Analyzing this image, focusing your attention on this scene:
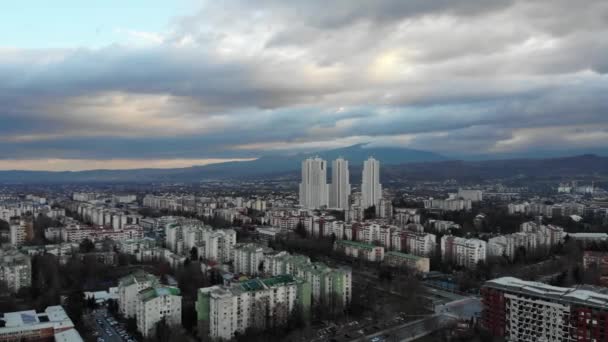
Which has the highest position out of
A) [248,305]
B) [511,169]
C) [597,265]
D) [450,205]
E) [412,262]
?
[511,169]

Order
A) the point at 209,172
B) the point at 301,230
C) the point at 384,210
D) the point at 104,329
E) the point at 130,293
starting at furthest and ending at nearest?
the point at 209,172 < the point at 384,210 < the point at 301,230 < the point at 130,293 < the point at 104,329

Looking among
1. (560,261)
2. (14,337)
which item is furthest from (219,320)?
(560,261)

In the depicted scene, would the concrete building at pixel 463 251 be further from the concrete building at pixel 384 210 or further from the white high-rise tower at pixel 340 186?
the white high-rise tower at pixel 340 186

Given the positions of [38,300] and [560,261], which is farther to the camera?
[560,261]

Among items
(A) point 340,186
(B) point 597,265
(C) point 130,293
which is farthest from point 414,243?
(A) point 340,186

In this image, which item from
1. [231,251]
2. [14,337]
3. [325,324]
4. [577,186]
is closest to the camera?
[14,337]

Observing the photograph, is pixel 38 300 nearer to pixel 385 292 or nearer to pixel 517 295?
pixel 385 292

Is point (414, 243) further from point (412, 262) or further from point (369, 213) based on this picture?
point (369, 213)

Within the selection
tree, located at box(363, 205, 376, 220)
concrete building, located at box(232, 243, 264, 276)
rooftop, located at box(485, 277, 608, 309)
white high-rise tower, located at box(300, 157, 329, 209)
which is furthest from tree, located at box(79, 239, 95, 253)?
white high-rise tower, located at box(300, 157, 329, 209)

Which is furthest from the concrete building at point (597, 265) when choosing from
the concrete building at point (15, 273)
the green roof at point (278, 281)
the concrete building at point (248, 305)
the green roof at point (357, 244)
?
the concrete building at point (15, 273)
